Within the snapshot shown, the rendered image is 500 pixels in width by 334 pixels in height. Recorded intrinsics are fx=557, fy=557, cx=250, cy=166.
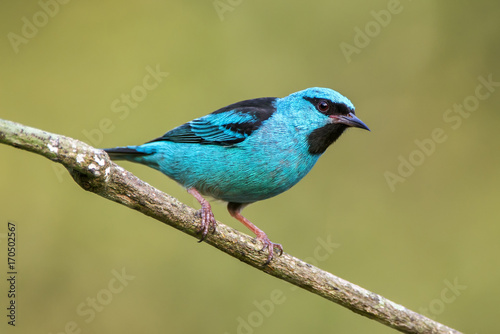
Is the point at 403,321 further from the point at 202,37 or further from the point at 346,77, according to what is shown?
the point at 202,37

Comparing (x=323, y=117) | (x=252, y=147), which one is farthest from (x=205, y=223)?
(x=323, y=117)

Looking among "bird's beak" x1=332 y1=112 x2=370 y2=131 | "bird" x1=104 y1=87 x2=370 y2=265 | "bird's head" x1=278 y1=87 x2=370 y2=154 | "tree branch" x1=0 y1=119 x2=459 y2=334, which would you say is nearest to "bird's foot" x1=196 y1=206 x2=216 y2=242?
"tree branch" x1=0 y1=119 x2=459 y2=334

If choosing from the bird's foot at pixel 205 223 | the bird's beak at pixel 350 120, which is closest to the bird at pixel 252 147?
the bird's beak at pixel 350 120

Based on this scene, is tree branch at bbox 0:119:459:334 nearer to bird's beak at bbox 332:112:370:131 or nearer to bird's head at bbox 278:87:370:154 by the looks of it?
bird's head at bbox 278:87:370:154

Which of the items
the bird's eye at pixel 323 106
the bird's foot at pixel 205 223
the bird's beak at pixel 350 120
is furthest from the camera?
the bird's eye at pixel 323 106

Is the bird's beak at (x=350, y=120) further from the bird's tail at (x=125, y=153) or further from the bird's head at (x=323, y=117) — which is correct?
the bird's tail at (x=125, y=153)

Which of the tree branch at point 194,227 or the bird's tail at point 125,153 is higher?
the bird's tail at point 125,153

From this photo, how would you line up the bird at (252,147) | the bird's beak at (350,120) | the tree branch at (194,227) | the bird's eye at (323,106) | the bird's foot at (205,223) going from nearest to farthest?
the tree branch at (194,227) → the bird's foot at (205,223) → the bird at (252,147) → the bird's beak at (350,120) → the bird's eye at (323,106)

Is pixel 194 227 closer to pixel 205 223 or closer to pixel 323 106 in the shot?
pixel 205 223
